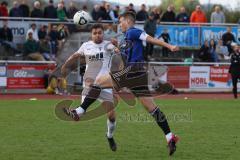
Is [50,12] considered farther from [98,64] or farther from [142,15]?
[98,64]

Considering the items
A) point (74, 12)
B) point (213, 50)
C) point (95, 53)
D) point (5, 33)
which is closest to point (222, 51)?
point (213, 50)

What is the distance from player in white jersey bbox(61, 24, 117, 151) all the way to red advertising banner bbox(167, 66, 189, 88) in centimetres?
1704

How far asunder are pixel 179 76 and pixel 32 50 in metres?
6.78

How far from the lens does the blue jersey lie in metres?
9.92

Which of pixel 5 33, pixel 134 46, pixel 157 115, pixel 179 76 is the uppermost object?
pixel 134 46

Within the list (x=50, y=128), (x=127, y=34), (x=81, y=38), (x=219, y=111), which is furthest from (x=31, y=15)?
(x=127, y=34)

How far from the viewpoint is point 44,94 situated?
25938 mm

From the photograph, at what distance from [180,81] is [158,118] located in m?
18.4

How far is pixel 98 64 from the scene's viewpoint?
11.0 meters

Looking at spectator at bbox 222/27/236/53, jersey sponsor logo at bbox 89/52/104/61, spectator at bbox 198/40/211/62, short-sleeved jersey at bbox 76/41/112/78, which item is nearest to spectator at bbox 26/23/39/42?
spectator at bbox 198/40/211/62

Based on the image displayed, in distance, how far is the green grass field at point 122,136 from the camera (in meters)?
9.80

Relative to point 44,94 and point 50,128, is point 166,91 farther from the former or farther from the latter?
point 50,128

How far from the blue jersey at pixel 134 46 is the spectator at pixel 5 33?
15897 mm

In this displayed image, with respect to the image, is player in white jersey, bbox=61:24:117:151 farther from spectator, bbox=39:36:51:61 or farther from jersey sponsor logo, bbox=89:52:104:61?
spectator, bbox=39:36:51:61
